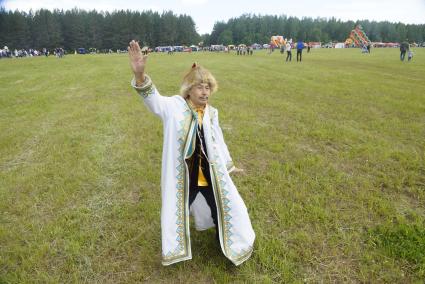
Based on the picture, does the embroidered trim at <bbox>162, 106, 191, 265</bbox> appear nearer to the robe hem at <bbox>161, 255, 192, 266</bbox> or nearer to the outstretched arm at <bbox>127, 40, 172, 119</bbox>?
the robe hem at <bbox>161, 255, 192, 266</bbox>

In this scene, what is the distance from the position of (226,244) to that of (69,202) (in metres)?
2.67

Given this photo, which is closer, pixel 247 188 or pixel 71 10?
pixel 247 188

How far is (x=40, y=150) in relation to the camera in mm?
6598

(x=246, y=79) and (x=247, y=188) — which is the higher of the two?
(x=246, y=79)

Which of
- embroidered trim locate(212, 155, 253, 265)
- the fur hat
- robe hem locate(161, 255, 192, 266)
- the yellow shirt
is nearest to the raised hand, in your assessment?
the fur hat

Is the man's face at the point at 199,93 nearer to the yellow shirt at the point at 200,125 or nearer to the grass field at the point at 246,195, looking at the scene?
the yellow shirt at the point at 200,125

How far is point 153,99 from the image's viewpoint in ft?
8.89

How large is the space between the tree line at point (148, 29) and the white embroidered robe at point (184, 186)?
→ 93639 millimetres

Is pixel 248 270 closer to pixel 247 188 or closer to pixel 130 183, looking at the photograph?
pixel 247 188

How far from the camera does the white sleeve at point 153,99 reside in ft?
8.54

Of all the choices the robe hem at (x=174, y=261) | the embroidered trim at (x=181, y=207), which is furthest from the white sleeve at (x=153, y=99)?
the robe hem at (x=174, y=261)

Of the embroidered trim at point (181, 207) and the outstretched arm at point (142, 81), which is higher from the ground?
the outstretched arm at point (142, 81)

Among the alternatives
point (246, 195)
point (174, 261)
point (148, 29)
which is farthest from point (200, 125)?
point (148, 29)

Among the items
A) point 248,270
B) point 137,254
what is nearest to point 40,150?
point 137,254
